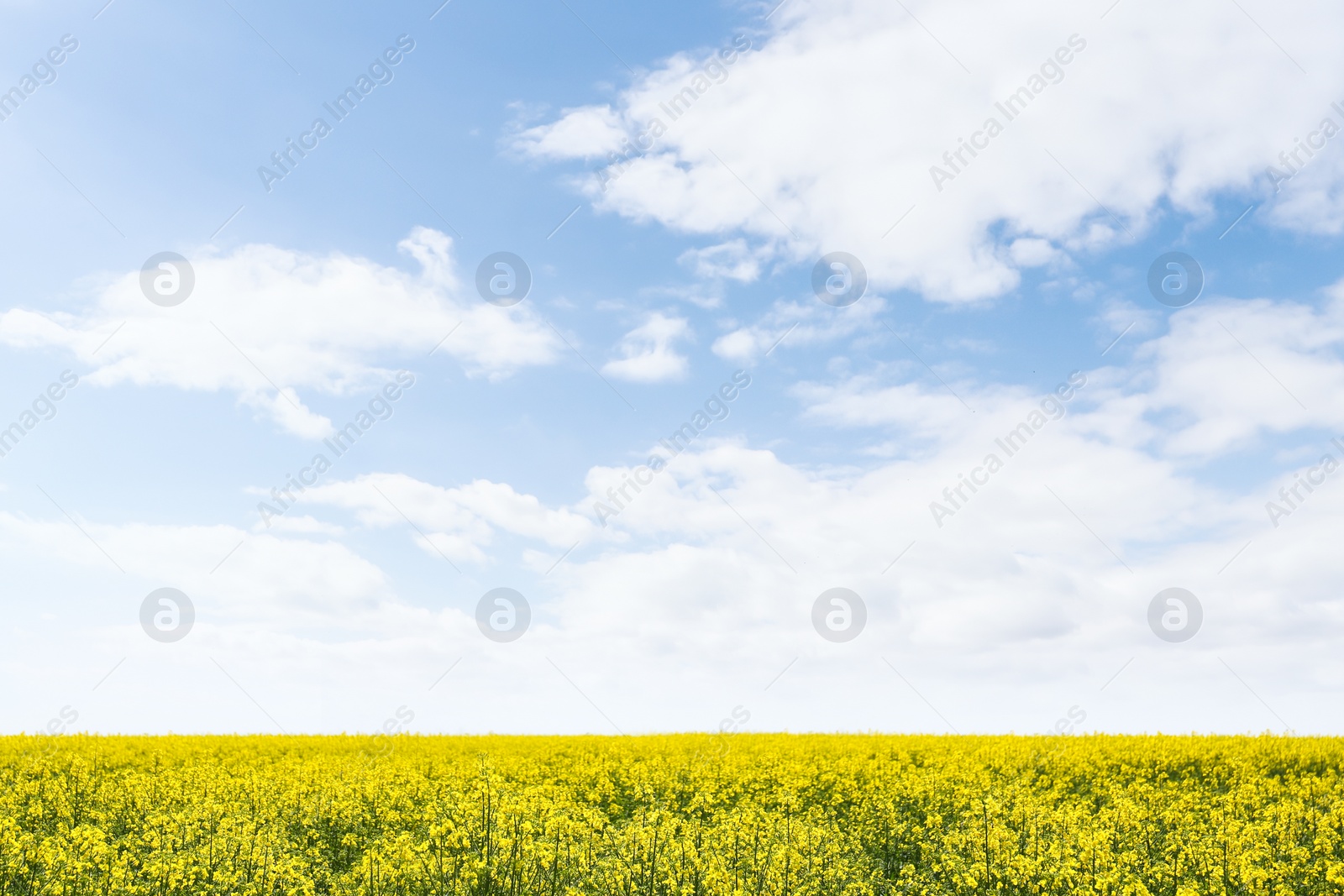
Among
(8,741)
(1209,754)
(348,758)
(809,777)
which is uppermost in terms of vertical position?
(1209,754)

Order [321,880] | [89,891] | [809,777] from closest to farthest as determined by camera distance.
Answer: [89,891], [321,880], [809,777]

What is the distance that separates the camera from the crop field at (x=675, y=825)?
775cm

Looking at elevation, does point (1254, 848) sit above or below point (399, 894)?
Result: above

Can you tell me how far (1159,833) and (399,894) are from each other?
10146 mm

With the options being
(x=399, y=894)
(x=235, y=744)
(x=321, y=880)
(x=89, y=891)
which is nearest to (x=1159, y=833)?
(x=399, y=894)

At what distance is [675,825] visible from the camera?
8.76 m

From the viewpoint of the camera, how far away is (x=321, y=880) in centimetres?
863

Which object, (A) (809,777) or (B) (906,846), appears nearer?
(B) (906,846)

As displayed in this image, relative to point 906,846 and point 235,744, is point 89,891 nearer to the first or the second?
point 906,846

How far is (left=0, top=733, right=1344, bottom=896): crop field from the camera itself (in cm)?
775

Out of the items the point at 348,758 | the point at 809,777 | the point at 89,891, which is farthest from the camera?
the point at 348,758

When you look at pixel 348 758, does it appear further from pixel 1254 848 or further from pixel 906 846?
pixel 1254 848

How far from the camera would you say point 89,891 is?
7.52 m

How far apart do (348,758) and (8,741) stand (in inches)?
510
